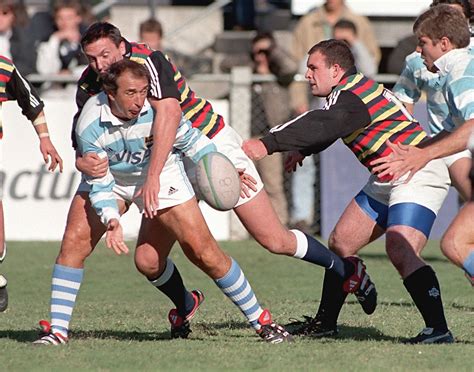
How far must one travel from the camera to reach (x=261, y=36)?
15344 millimetres

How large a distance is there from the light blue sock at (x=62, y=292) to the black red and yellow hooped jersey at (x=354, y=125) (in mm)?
1370

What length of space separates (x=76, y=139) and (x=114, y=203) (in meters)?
0.48

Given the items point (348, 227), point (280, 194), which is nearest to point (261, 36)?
point (280, 194)

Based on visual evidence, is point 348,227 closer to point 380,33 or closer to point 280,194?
point 280,194

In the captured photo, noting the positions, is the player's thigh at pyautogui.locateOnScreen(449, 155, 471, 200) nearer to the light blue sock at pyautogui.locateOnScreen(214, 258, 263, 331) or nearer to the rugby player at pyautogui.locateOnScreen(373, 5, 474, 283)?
the rugby player at pyautogui.locateOnScreen(373, 5, 474, 283)

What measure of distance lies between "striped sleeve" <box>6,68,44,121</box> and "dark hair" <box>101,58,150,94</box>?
169 cm

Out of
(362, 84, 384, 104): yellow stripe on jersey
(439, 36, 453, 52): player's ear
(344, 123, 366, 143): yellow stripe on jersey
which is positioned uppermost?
(439, 36, 453, 52): player's ear

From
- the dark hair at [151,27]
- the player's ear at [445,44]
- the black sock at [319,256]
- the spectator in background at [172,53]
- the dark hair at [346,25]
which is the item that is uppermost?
the dark hair at [346,25]

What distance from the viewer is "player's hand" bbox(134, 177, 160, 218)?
23.4 ft

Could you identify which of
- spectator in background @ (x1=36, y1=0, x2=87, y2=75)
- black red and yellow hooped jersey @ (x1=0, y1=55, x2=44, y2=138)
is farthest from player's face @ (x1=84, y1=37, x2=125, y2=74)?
spectator in background @ (x1=36, y1=0, x2=87, y2=75)

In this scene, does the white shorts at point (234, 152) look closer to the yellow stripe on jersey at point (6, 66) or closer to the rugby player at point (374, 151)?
the rugby player at point (374, 151)

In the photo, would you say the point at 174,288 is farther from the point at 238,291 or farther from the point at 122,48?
the point at 122,48

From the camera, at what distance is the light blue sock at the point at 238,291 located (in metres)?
7.51

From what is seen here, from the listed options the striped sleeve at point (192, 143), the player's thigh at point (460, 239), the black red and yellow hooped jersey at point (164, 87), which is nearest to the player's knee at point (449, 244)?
the player's thigh at point (460, 239)
